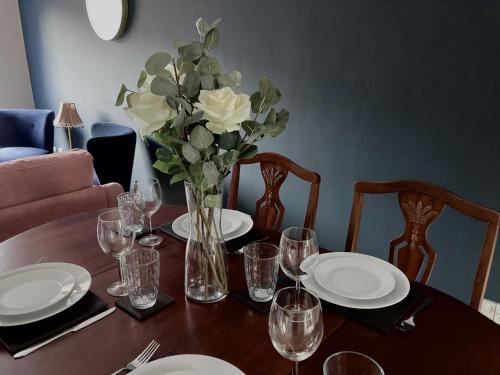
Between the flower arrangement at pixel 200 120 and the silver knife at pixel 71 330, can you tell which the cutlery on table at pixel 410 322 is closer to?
the flower arrangement at pixel 200 120

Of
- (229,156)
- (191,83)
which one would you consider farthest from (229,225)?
(191,83)

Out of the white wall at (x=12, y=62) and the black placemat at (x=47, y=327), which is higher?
the white wall at (x=12, y=62)

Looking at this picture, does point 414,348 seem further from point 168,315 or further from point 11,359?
point 11,359

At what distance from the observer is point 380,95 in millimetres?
2115

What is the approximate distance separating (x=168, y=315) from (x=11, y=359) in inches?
12.5

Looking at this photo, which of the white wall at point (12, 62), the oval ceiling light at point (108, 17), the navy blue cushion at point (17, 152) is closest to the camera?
the oval ceiling light at point (108, 17)

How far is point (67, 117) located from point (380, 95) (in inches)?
120

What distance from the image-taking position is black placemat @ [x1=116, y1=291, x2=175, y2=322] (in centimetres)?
93

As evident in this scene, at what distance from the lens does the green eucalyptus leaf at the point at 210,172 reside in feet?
2.72

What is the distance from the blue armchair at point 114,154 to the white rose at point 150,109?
2.21 metres

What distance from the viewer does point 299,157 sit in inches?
99.6

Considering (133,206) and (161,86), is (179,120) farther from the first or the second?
(133,206)

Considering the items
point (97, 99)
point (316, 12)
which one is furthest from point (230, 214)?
point (97, 99)

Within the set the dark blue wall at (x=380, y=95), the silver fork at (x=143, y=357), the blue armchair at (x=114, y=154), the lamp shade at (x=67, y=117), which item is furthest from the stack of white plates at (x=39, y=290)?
the lamp shade at (x=67, y=117)
